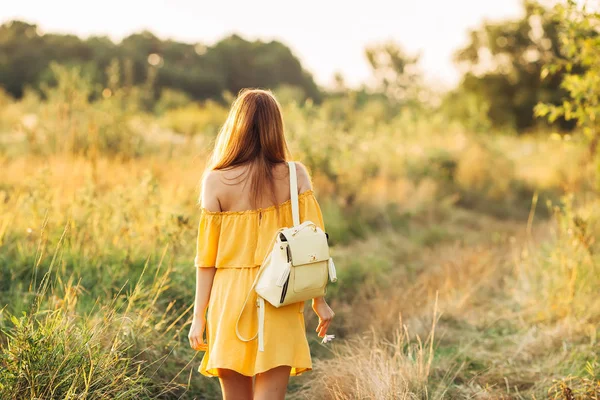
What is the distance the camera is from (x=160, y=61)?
31.2 m

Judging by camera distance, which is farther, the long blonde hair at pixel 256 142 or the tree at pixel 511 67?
the tree at pixel 511 67

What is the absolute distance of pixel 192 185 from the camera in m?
7.40

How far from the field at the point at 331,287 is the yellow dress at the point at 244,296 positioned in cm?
65

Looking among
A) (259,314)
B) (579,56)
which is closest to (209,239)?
(259,314)

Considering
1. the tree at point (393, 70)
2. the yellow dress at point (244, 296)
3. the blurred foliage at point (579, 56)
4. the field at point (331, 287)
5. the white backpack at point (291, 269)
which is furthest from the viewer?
the tree at point (393, 70)

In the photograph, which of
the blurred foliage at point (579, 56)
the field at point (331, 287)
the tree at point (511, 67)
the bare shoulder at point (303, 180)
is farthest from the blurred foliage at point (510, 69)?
the bare shoulder at point (303, 180)

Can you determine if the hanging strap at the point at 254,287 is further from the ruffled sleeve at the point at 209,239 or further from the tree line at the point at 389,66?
the tree line at the point at 389,66

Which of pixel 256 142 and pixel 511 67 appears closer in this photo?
pixel 256 142

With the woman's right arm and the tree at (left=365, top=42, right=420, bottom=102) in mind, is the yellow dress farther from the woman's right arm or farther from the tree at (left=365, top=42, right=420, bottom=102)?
the tree at (left=365, top=42, right=420, bottom=102)

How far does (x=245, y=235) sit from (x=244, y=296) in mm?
282

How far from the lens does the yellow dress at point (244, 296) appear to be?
277cm

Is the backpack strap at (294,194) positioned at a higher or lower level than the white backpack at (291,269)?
higher

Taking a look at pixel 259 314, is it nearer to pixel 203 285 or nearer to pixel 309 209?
pixel 203 285

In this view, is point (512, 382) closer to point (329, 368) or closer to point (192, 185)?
point (329, 368)
